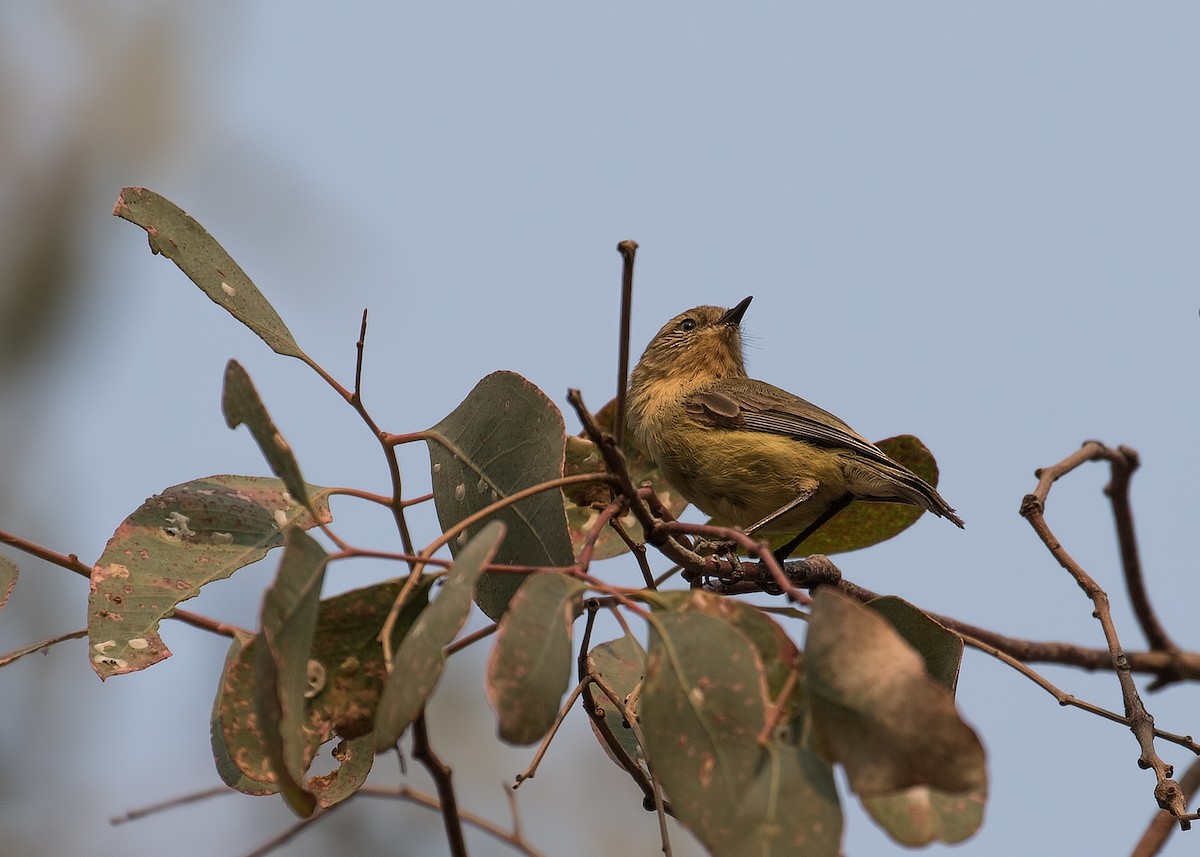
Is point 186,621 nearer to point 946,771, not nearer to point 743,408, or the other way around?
point 946,771

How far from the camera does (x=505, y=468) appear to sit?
8.39 feet

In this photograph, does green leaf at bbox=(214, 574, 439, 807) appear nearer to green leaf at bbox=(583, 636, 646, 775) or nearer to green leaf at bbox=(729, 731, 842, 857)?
green leaf at bbox=(729, 731, 842, 857)

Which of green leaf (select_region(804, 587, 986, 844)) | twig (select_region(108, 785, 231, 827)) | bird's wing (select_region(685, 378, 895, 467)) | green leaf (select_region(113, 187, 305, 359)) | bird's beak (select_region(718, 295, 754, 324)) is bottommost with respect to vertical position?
twig (select_region(108, 785, 231, 827))

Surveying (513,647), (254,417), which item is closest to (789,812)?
(513,647)

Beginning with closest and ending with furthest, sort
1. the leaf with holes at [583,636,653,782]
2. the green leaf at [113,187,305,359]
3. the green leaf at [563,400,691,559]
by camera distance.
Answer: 1. the green leaf at [113,187,305,359]
2. the leaf with holes at [583,636,653,782]
3. the green leaf at [563,400,691,559]

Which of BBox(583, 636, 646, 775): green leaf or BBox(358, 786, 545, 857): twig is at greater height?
BBox(583, 636, 646, 775): green leaf

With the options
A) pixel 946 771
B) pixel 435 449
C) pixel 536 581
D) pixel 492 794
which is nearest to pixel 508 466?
pixel 435 449

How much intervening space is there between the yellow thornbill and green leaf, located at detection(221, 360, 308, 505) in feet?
7.38

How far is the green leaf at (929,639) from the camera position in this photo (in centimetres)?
233

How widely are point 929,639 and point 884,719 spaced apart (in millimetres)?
831

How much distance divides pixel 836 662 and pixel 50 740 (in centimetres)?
638

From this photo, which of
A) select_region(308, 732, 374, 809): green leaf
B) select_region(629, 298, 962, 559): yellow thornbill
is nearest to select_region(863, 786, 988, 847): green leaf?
select_region(308, 732, 374, 809): green leaf

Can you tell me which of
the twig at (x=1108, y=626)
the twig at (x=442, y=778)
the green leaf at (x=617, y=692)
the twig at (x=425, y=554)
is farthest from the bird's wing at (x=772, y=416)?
the twig at (x=442, y=778)

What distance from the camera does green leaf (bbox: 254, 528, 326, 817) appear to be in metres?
1.66
